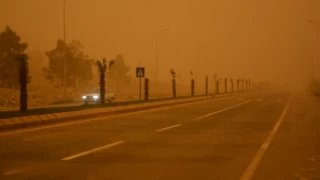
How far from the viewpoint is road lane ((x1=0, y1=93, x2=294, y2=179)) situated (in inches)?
326

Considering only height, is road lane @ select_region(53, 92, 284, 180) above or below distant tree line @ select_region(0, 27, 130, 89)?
Answer: below

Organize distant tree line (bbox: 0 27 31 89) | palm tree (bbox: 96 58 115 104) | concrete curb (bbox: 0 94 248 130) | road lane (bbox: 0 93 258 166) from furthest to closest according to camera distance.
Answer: distant tree line (bbox: 0 27 31 89)
palm tree (bbox: 96 58 115 104)
concrete curb (bbox: 0 94 248 130)
road lane (bbox: 0 93 258 166)

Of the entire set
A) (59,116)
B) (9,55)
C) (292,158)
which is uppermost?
(9,55)

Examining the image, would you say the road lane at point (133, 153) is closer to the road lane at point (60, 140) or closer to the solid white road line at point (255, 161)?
the road lane at point (60, 140)

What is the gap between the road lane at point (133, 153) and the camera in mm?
8289

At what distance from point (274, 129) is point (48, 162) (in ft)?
33.9

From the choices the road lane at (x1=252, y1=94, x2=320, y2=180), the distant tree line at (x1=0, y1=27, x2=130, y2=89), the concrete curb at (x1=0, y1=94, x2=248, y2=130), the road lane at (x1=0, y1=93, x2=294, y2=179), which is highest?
the distant tree line at (x1=0, y1=27, x2=130, y2=89)

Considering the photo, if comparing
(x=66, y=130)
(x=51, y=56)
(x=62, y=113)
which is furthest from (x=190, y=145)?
(x=51, y=56)

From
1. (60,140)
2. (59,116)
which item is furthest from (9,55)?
(60,140)

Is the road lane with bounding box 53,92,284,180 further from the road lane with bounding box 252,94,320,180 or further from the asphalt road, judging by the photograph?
the road lane with bounding box 252,94,320,180

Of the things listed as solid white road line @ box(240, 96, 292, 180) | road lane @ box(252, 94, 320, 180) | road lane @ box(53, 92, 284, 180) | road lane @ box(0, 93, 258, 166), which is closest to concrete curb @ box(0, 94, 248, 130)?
road lane @ box(0, 93, 258, 166)

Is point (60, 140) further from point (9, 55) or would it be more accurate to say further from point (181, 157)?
point (9, 55)

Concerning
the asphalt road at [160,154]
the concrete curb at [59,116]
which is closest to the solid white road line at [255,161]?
the asphalt road at [160,154]

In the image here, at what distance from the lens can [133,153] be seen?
1080 centimetres
